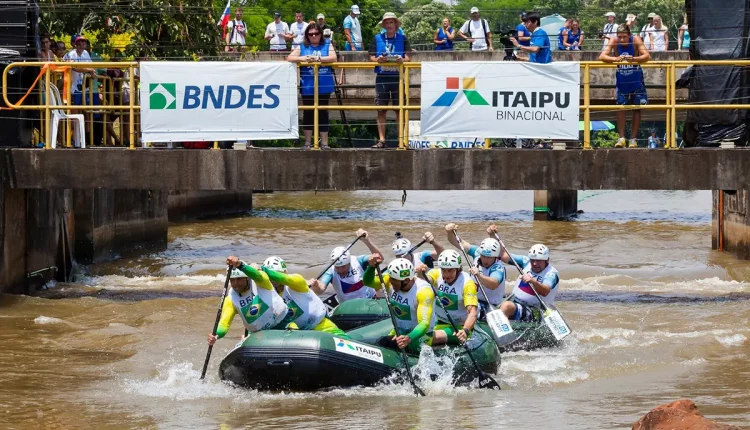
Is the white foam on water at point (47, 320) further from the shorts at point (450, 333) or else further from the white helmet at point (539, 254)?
the white helmet at point (539, 254)

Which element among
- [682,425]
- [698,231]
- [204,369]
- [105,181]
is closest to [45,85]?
[105,181]

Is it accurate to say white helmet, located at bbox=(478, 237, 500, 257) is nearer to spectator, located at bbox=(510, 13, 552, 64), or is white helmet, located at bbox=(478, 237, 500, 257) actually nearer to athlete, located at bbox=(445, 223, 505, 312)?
athlete, located at bbox=(445, 223, 505, 312)

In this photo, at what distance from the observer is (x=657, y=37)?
30.3 m

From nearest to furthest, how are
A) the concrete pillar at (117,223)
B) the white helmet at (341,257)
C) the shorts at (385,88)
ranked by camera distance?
the white helmet at (341,257) < the shorts at (385,88) < the concrete pillar at (117,223)

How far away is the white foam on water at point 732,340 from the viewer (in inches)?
625

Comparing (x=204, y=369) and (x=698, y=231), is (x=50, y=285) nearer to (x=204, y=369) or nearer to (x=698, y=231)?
(x=204, y=369)

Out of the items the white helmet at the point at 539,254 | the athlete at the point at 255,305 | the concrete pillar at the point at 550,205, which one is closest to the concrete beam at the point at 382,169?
the white helmet at the point at 539,254

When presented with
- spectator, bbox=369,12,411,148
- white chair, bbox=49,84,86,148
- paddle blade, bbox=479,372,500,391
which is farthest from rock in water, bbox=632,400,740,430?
→ white chair, bbox=49,84,86,148

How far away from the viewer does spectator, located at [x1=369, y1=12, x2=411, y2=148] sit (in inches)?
717

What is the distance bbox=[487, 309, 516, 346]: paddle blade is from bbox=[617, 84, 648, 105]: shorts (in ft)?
17.8

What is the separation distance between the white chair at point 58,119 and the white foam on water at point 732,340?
10466 millimetres

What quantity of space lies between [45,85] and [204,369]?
7523 millimetres

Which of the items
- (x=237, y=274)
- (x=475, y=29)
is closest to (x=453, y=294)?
(x=237, y=274)

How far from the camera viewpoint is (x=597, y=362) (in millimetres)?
14828
